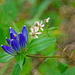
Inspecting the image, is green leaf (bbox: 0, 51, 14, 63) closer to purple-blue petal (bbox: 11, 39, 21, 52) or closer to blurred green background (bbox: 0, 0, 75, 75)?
purple-blue petal (bbox: 11, 39, 21, 52)

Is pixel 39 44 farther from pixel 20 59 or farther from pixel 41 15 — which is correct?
pixel 41 15

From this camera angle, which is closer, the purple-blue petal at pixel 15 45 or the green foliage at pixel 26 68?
the purple-blue petal at pixel 15 45

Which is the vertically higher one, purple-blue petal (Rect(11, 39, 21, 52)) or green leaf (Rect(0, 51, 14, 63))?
purple-blue petal (Rect(11, 39, 21, 52))

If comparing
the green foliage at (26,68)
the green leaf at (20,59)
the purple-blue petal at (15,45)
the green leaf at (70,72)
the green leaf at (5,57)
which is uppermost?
the purple-blue petal at (15,45)

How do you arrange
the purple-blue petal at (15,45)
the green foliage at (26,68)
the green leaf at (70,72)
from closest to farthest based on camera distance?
the purple-blue petal at (15,45)
the green leaf at (70,72)
the green foliage at (26,68)

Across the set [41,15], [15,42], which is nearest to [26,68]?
[15,42]

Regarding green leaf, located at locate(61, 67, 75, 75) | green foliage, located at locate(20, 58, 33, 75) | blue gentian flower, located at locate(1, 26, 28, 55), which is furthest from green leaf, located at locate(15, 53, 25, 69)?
green foliage, located at locate(20, 58, 33, 75)

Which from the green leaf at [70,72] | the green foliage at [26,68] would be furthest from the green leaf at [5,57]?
the green foliage at [26,68]

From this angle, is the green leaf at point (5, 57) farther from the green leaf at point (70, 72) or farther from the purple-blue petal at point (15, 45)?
the green leaf at point (70, 72)
